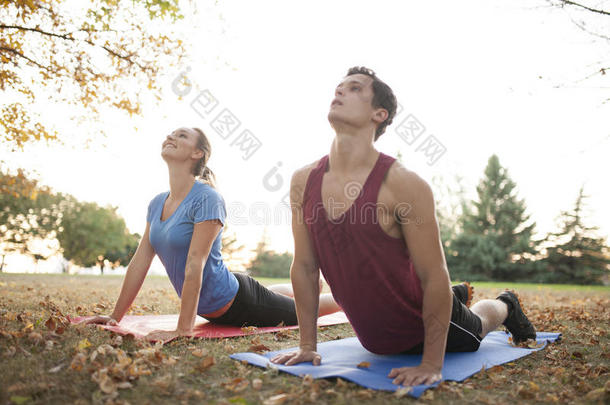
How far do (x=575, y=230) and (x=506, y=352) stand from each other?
35.0 metres

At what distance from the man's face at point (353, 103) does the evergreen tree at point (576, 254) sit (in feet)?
106

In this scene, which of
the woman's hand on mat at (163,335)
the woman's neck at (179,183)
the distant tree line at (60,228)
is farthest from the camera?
the distant tree line at (60,228)

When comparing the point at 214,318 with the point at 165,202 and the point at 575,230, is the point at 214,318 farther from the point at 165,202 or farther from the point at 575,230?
the point at 575,230

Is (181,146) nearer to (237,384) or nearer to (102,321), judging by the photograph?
(102,321)

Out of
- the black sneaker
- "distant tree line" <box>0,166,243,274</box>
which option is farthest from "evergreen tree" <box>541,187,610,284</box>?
the black sneaker

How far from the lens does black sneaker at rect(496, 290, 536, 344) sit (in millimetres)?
3883

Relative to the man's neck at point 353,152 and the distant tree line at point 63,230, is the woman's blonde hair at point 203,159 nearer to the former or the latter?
the man's neck at point 353,152

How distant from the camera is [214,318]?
4266 millimetres

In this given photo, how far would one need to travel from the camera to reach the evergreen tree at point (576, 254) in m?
30.5

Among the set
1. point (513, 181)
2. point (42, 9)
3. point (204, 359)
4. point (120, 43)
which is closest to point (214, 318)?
point (204, 359)

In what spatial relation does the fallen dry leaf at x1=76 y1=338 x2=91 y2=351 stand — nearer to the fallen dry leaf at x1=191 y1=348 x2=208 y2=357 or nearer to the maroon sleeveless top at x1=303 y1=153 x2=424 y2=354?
the fallen dry leaf at x1=191 y1=348 x2=208 y2=357

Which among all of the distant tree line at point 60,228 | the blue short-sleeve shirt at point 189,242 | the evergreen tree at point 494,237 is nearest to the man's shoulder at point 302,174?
the blue short-sleeve shirt at point 189,242

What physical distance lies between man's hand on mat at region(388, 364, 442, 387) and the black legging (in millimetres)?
1985

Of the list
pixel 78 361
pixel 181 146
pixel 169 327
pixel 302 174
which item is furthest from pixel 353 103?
pixel 169 327
